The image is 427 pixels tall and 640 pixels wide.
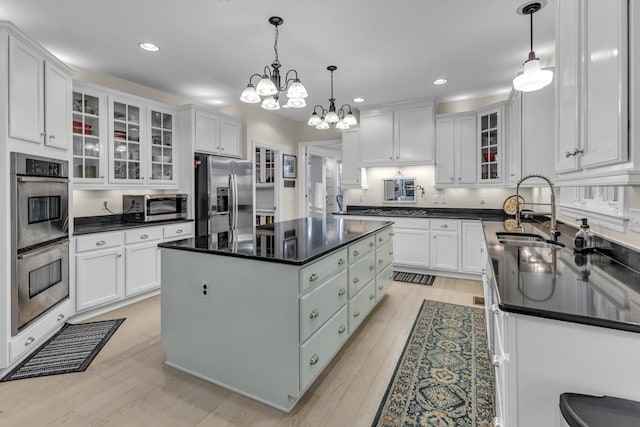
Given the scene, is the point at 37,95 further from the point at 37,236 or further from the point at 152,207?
the point at 152,207

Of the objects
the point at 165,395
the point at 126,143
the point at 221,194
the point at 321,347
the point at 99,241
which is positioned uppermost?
the point at 126,143

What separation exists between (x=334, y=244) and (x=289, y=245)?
31cm

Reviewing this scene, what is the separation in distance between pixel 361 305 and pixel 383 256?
0.78 m

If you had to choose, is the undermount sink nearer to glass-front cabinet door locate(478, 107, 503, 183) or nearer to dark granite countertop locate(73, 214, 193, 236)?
glass-front cabinet door locate(478, 107, 503, 183)

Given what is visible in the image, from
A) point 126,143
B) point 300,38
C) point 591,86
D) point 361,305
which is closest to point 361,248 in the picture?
point 361,305

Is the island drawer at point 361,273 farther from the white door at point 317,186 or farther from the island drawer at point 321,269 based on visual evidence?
the white door at point 317,186

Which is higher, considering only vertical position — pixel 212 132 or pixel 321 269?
pixel 212 132

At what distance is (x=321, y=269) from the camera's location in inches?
78.2

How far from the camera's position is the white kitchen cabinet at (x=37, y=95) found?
224 centimetres

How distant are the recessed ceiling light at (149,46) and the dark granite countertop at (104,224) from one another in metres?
1.81

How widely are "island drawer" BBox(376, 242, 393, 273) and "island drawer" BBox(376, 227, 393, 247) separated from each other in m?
0.04

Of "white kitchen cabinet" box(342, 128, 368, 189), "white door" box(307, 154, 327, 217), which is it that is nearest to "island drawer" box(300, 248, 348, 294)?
"white kitchen cabinet" box(342, 128, 368, 189)

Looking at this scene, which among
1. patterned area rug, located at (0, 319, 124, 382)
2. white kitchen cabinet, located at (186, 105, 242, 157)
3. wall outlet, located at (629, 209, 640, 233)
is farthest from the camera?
white kitchen cabinet, located at (186, 105, 242, 157)

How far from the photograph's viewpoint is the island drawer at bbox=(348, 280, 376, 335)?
2509 mm
